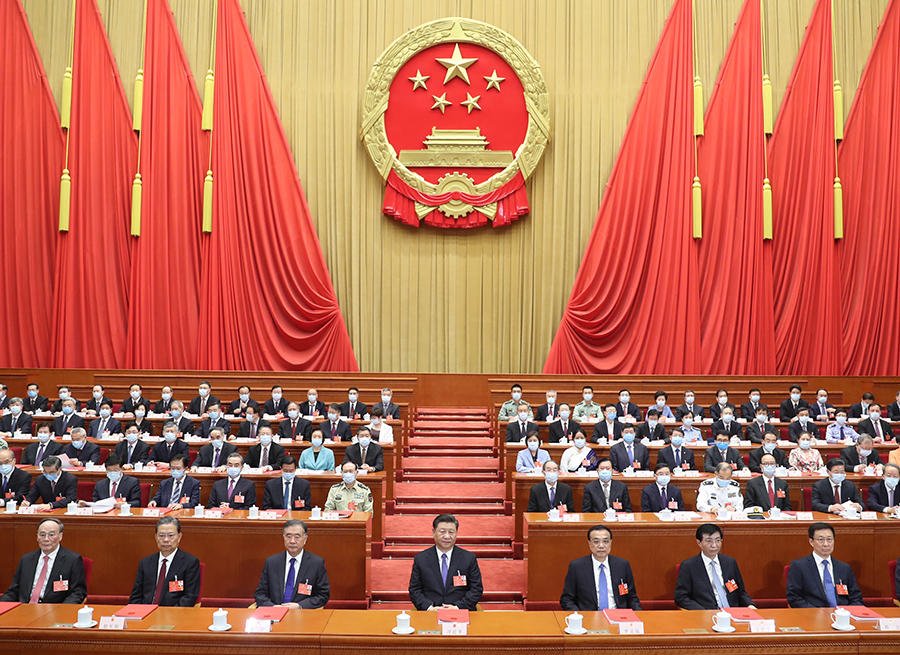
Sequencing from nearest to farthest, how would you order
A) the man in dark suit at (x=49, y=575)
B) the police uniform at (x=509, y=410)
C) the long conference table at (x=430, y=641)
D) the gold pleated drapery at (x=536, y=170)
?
the long conference table at (x=430, y=641) → the man in dark suit at (x=49, y=575) → the police uniform at (x=509, y=410) → the gold pleated drapery at (x=536, y=170)

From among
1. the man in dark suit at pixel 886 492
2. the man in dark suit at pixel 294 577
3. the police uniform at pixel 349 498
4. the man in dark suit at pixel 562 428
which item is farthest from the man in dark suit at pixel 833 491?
the man in dark suit at pixel 294 577

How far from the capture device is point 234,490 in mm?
6238

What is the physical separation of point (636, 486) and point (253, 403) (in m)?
5.06

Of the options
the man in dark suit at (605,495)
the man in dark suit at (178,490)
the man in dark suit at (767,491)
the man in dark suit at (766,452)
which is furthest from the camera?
the man in dark suit at (766,452)

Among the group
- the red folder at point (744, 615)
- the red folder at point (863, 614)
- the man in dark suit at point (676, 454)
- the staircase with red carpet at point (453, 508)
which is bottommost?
the staircase with red carpet at point (453, 508)

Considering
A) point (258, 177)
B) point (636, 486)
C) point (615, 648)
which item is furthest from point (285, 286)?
point (615, 648)

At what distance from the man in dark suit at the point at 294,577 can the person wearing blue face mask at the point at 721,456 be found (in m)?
4.39

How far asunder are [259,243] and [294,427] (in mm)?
4521

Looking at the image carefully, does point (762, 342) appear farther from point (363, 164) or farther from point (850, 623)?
point (850, 623)

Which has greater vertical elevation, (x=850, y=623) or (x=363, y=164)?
(x=363, y=164)

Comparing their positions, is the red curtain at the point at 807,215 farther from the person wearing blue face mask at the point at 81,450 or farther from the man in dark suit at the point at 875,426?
the person wearing blue face mask at the point at 81,450

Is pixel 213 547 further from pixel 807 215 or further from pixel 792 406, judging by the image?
pixel 807 215

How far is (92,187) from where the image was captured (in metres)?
12.1

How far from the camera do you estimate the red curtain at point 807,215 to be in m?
12.0
